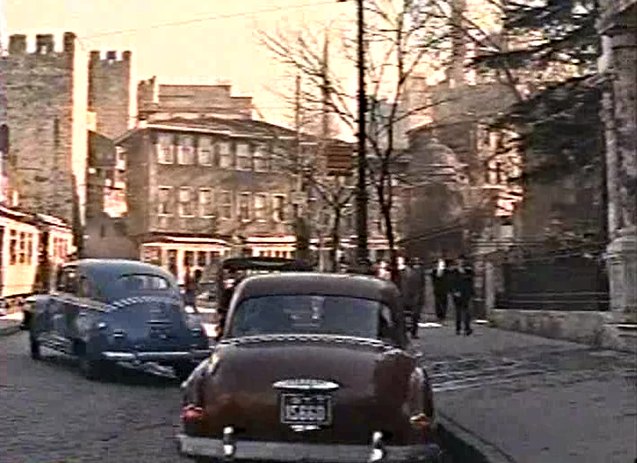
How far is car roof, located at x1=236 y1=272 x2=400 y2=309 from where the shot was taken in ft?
35.4

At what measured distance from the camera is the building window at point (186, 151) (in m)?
84.8

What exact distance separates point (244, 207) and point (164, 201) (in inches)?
213

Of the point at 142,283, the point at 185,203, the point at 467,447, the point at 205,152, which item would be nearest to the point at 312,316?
the point at 467,447

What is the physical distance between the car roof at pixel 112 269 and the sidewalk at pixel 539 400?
14.9 feet

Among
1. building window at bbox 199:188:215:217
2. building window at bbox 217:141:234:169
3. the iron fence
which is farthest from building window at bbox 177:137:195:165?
the iron fence

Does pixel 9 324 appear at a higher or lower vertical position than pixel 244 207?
lower

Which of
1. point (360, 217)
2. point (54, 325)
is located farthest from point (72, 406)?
point (360, 217)

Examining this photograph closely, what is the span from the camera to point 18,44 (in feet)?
259

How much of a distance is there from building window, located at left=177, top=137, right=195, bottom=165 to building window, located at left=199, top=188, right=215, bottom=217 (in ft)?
6.60

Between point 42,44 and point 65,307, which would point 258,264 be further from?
point 42,44

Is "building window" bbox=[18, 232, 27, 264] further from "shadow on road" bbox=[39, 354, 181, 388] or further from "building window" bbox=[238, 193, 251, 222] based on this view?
"building window" bbox=[238, 193, 251, 222]

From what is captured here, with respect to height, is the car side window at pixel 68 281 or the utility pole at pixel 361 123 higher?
the utility pole at pixel 361 123

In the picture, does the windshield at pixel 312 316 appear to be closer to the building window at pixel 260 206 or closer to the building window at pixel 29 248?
the building window at pixel 29 248

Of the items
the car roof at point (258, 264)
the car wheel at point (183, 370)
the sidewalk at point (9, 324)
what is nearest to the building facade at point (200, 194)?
the sidewalk at point (9, 324)
